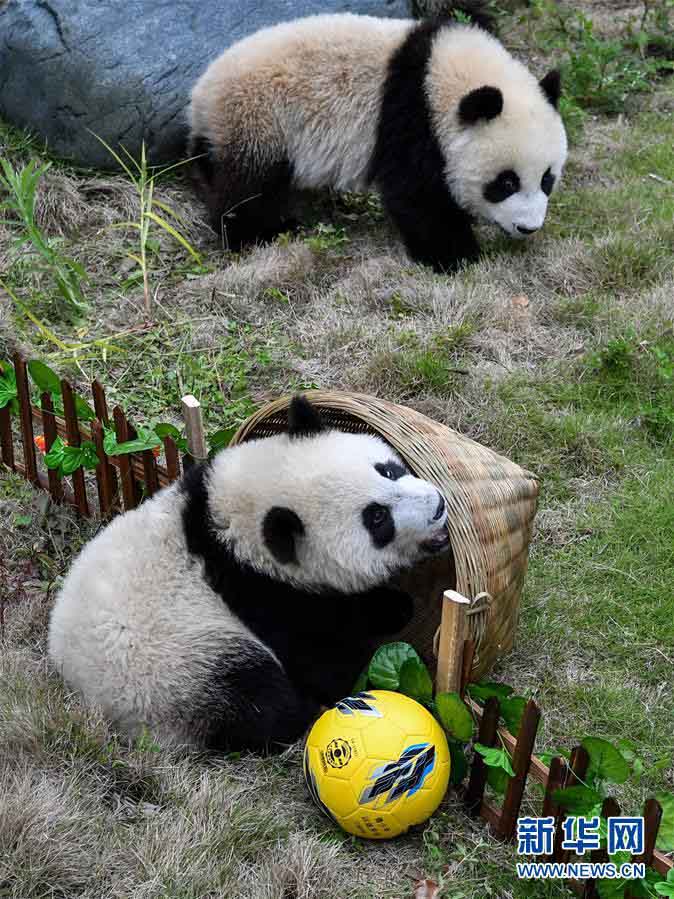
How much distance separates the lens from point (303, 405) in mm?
3059

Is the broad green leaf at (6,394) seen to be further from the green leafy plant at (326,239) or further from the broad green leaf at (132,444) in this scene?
the green leafy plant at (326,239)

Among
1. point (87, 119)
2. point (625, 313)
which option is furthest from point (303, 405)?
point (87, 119)

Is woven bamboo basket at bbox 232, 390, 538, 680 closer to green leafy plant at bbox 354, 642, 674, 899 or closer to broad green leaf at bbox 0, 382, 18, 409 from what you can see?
green leafy plant at bbox 354, 642, 674, 899

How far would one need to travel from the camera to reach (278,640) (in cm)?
308

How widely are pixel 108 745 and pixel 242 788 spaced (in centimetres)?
40

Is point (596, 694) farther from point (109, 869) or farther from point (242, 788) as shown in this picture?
point (109, 869)

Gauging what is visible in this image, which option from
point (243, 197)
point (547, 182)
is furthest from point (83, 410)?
point (547, 182)

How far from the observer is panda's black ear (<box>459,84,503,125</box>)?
5.23 metres

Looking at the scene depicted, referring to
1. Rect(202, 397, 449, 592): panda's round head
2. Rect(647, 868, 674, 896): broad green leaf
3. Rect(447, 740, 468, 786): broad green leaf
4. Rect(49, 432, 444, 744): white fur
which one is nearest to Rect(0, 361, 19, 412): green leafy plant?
Rect(49, 432, 444, 744): white fur

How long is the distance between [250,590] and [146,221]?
2856mm

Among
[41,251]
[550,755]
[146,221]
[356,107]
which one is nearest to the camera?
[550,755]

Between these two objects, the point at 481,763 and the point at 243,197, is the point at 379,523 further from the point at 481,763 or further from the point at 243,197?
the point at 243,197

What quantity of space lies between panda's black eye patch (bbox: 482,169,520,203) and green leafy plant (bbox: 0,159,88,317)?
2.25m

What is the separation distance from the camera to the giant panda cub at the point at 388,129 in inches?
216
